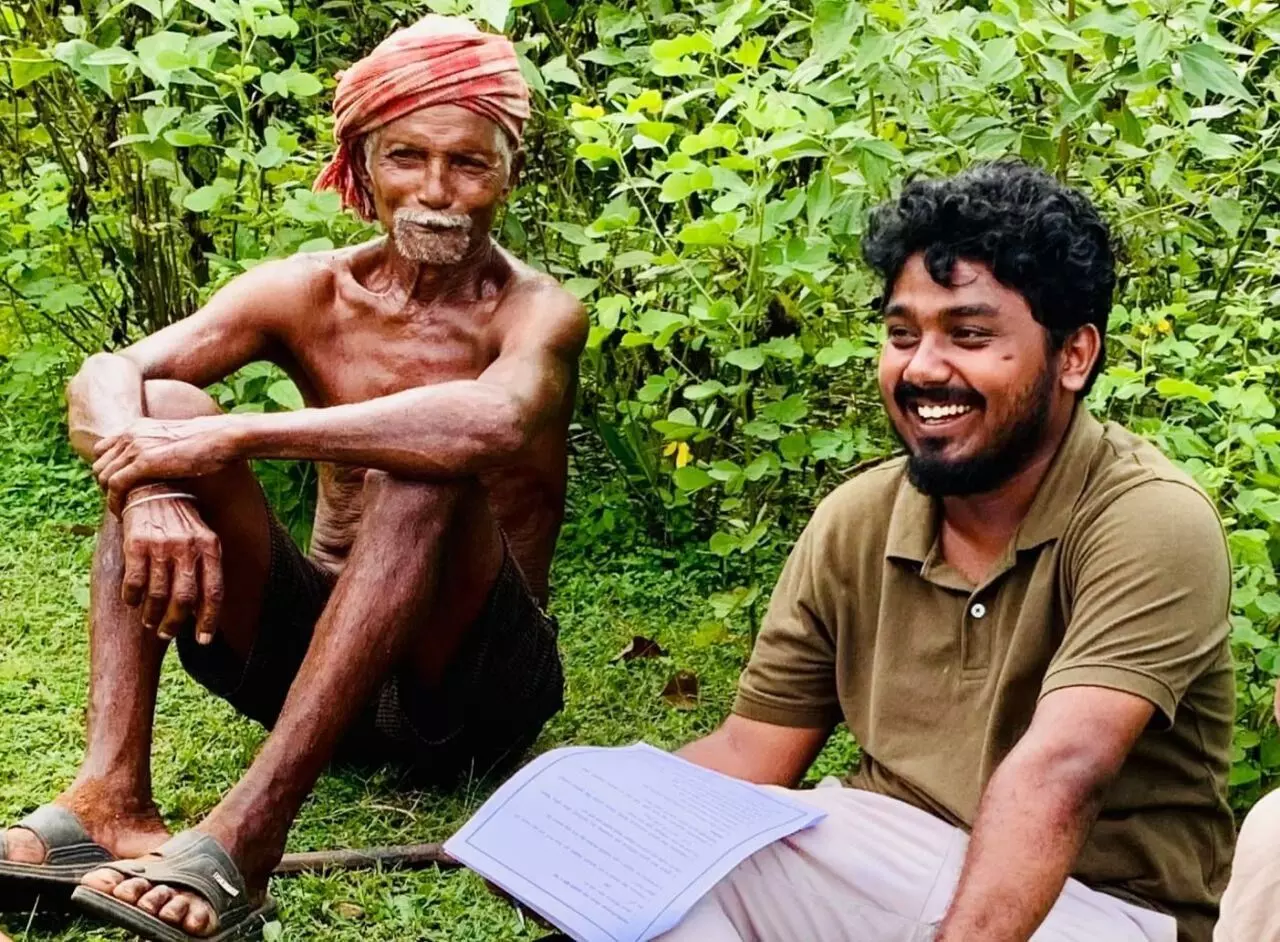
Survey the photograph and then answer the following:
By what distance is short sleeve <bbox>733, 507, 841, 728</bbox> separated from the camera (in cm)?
307

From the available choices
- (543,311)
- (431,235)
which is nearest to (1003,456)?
(543,311)

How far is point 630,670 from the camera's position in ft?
15.7

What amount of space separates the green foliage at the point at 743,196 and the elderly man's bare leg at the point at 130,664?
105 cm

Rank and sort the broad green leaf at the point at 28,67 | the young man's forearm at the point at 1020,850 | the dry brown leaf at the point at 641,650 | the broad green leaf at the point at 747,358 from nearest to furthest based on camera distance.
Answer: the young man's forearm at the point at 1020,850 → the broad green leaf at the point at 747,358 → the broad green leaf at the point at 28,67 → the dry brown leaf at the point at 641,650

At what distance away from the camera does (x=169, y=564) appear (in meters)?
3.29

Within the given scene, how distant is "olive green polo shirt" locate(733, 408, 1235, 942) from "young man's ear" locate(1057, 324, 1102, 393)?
0.06 m

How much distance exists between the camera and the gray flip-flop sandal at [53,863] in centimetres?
329

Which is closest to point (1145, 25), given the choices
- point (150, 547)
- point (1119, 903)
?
point (1119, 903)

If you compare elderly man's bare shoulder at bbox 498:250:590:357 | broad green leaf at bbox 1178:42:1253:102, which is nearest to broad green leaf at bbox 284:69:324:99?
elderly man's bare shoulder at bbox 498:250:590:357

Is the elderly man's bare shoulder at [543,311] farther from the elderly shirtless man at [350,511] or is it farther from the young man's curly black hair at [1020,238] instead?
the young man's curly black hair at [1020,238]

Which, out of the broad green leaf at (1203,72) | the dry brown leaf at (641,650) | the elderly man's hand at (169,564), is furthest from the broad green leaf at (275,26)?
the broad green leaf at (1203,72)

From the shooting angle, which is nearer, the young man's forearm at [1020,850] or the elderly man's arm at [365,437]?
the young man's forearm at [1020,850]

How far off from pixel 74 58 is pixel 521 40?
1.30m

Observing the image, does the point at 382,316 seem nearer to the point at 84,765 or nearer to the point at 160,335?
the point at 160,335
